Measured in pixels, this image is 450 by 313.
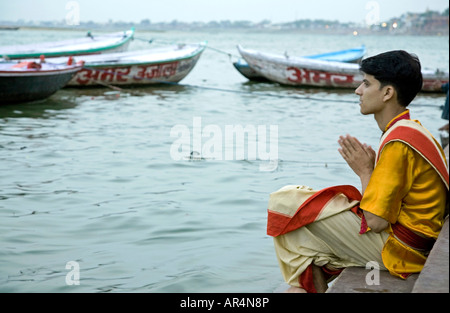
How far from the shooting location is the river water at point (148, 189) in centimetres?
417

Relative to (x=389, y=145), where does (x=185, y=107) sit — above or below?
below

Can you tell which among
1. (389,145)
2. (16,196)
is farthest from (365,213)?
(16,196)

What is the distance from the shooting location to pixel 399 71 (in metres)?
2.64

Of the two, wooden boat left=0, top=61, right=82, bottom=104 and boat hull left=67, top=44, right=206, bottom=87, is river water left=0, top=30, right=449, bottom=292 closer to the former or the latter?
wooden boat left=0, top=61, right=82, bottom=104

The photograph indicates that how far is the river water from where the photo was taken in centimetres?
417

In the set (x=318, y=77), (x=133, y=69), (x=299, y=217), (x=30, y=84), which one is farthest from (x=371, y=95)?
(x=318, y=77)

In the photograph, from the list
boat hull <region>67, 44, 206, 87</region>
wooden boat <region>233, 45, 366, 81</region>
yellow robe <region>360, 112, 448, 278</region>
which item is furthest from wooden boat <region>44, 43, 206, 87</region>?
yellow robe <region>360, 112, 448, 278</region>

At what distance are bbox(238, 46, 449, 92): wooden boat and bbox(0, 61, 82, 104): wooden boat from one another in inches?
262

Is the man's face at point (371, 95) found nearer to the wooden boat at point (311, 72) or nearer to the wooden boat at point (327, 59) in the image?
the wooden boat at point (311, 72)

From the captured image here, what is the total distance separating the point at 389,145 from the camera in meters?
2.50

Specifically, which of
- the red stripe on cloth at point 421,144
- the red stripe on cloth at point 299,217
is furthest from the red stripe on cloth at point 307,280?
the red stripe on cloth at point 421,144

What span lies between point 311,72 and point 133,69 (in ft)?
16.1
